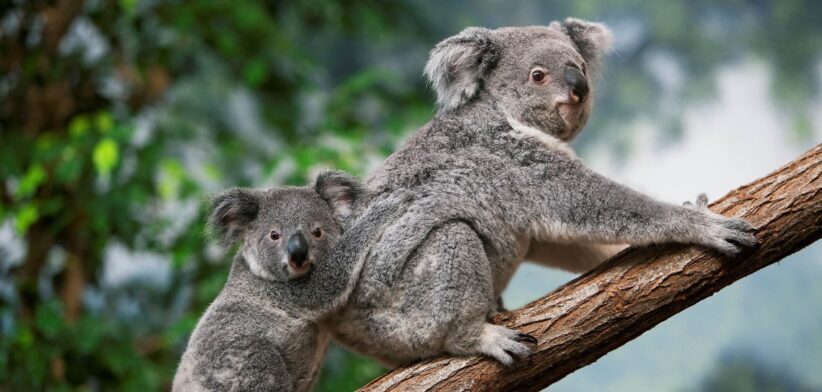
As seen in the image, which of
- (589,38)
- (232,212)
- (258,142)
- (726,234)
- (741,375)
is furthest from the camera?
(258,142)

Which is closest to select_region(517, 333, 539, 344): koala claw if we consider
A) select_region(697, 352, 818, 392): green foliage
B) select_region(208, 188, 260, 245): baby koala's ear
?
select_region(208, 188, 260, 245): baby koala's ear

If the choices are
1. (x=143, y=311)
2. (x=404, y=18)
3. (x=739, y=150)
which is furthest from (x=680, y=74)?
(x=143, y=311)

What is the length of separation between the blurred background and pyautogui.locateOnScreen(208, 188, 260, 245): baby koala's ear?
69.7 inches

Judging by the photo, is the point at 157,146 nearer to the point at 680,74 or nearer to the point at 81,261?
the point at 81,261

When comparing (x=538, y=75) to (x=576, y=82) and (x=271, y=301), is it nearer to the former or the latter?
(x=576, y=82)

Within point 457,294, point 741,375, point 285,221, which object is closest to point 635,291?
A: point 457,294

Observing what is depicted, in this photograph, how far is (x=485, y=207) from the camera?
9.64ft

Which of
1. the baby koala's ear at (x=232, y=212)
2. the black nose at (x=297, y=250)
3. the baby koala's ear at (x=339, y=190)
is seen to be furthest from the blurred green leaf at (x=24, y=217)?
the black nose at (x=297, y=250)

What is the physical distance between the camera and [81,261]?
6434 mm

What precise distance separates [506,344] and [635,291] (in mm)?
456

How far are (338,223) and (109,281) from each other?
4.95 m

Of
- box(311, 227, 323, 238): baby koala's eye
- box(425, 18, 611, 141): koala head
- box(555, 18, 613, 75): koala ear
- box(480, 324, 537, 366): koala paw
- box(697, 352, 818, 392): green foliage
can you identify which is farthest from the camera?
box(697, 352, 818, 392): green foliage

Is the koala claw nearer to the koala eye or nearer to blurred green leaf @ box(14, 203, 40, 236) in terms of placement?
the koala eye

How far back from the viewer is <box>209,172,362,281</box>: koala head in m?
2.83
